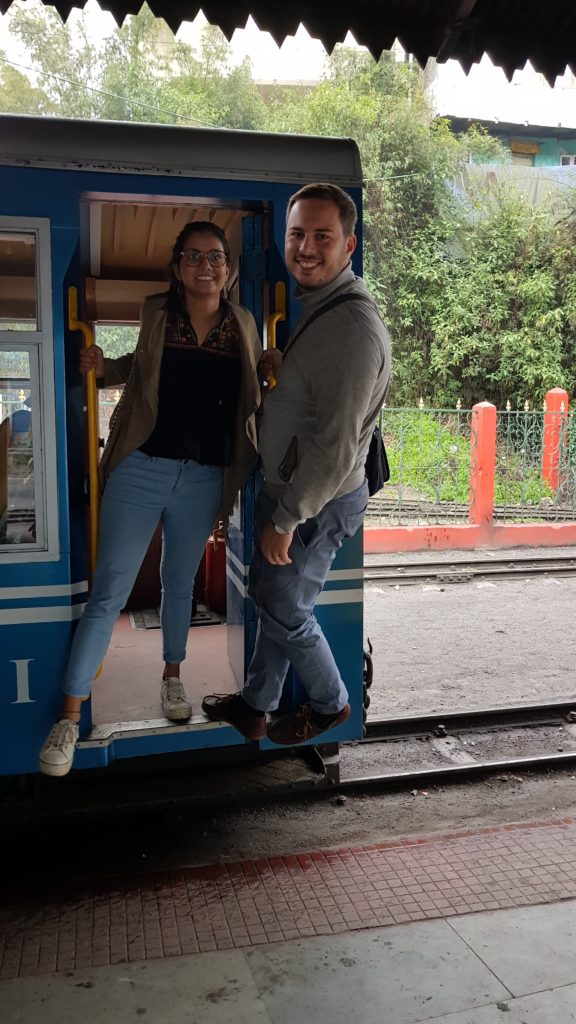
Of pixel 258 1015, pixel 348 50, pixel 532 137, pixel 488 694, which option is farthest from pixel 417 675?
pixel 532 137

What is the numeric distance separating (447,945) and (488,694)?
327 centimetres

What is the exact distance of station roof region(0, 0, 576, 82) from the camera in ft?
Result: 12.8

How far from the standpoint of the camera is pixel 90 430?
345 cm

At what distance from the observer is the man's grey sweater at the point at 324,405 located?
2.77 m

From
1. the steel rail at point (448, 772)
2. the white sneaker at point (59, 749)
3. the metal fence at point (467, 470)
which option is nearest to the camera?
the white sneaker at point (59, 749)

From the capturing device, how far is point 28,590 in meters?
3.43

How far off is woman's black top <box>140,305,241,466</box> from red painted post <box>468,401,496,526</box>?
9.11m

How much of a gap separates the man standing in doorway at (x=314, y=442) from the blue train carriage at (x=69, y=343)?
1.84 ft

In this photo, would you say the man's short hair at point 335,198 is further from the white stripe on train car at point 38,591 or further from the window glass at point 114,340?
the window glass at point 114,340

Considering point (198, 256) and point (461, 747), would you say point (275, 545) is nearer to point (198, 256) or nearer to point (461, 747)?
point (198, 256)

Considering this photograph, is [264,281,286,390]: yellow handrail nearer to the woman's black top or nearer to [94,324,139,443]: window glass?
the woman's black top

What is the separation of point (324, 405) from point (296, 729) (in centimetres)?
139

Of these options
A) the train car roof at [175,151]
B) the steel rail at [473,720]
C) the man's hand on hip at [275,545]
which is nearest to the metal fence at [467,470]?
the steel rail at [473,720]

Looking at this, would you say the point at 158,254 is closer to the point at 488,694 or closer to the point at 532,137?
the point at 488,694
